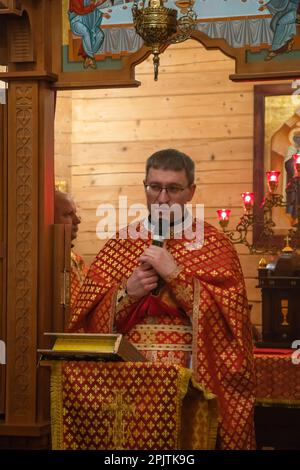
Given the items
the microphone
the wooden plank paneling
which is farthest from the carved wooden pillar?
the wooden plank paneling

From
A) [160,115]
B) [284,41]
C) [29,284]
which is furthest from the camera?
[160,115]

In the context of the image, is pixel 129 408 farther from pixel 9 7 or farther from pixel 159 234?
pixel 9 7

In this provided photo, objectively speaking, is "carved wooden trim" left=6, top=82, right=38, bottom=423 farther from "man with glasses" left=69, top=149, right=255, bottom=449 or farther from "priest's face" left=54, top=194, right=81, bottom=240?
"man with glasses" left=69, top=149, right=255, bottom=449

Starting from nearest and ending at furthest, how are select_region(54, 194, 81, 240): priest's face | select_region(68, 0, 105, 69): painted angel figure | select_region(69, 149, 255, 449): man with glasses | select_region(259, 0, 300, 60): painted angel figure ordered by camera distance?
1. select_region(69, 149, 255, 449): man with glasses
2. select_region(259, 0, 300, 60): painted angel figure
3. select_region(68, 0, 105, 69): painted angel figure
4. select_region(54, 194, 81, 240): priest's face

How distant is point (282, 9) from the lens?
4516 mm

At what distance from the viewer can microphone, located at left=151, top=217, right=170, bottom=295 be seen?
3.80 meters

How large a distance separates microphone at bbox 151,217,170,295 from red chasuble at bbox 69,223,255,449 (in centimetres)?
3

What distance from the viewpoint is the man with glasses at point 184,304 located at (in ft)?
12.7

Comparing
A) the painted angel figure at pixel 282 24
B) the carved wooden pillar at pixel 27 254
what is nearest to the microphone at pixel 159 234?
the carved wooden pillar at pixel 27 254

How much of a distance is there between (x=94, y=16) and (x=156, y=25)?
648 mm

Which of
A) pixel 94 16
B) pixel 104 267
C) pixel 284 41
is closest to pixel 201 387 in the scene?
pixel 104 267

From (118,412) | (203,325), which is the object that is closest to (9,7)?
(203,325)

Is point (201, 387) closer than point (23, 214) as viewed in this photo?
Yes
